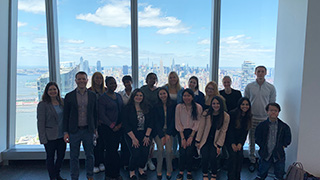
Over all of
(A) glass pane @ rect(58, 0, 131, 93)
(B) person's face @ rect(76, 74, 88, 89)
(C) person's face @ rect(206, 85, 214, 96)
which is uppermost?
(A) glass pane @ rect(58, 0, 131, 93)

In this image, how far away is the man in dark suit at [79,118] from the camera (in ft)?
8.59

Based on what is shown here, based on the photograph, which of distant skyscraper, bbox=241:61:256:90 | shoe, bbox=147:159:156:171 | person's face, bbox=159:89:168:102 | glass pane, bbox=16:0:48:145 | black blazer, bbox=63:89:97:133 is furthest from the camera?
distant skyscraper, bbox=241:61:256:90

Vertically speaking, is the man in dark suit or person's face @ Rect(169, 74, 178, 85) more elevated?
person's face @ Rect(169, 74, 178, 85)

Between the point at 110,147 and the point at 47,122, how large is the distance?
2.85 feet

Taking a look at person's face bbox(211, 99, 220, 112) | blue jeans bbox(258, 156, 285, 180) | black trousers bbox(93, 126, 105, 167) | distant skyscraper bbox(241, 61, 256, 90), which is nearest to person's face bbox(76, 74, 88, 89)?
black trousers bbox(93, 126, 105, 167)

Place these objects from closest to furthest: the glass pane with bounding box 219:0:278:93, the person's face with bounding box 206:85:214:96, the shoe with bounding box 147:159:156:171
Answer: the person's face with bounding box 206:85:214:96 → the shoe with bounding box 147:159:156:171 → the glass pane with bounding box 219:0:278:93

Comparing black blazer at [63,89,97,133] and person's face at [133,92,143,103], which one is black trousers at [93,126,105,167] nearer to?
black blazer at [63,89,97,133]

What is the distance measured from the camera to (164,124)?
2939 millimetres

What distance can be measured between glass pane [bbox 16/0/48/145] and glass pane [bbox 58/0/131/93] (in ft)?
1.04

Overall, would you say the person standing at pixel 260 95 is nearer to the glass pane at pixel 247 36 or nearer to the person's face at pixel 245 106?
the person's face at pixel 245 106

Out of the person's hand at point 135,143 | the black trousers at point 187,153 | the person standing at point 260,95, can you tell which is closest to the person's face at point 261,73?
the person standing at point 260,95

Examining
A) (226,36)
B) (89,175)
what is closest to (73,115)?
(89,175)

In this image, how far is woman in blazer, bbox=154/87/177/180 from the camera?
9.40 ft

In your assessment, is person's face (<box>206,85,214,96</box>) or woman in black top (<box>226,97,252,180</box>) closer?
woman in black top (<box>226,97,252,180</box>)
